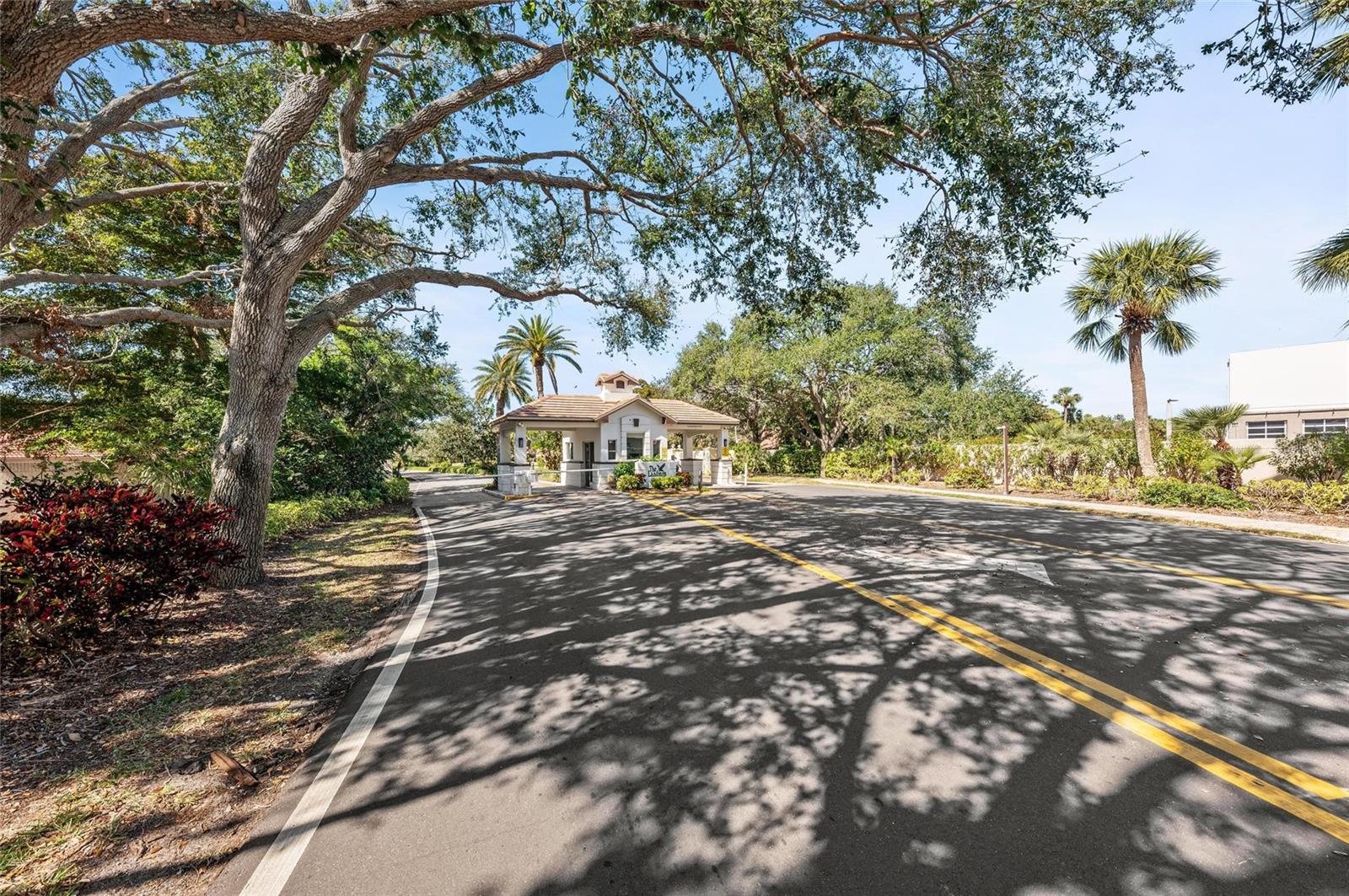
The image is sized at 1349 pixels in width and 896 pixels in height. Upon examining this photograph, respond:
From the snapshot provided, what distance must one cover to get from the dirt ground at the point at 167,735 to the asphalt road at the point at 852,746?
339 mm

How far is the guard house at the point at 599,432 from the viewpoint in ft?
74.2

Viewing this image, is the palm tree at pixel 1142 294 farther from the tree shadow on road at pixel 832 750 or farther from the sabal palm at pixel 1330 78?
the tree shadow on road at pixel 832 750

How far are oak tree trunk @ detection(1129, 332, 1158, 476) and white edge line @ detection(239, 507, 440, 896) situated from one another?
74.6 ft

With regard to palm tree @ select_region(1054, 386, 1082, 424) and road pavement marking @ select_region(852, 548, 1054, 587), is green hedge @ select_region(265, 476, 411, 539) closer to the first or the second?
road pavement marking @ select_region(852, 548, 1054, 587)

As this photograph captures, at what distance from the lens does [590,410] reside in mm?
24359

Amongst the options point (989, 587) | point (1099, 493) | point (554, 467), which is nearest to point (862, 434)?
point (1099, 493)

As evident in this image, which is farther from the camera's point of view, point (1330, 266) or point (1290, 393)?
point (1290, 393)

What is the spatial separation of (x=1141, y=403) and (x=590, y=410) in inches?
845

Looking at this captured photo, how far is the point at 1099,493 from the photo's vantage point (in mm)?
17719

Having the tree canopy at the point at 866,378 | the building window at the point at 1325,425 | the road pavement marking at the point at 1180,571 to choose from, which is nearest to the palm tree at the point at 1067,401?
the tree canopy at the point at 866,378

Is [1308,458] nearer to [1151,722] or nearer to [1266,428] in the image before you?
[1266,428]

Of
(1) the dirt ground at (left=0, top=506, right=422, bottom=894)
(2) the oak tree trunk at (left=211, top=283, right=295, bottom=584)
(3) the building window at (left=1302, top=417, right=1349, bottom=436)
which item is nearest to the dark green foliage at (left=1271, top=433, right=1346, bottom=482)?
(3) the building window at (left=1302, top=417, right=1349, bottom=436)

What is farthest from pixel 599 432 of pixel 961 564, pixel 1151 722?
pixel 1151 722

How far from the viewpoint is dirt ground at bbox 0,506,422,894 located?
231cm
